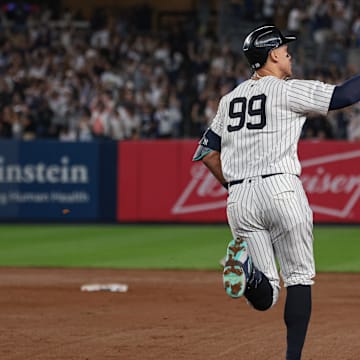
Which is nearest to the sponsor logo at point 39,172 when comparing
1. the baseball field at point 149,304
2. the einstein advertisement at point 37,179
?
the einstein advertisement at point 37,179

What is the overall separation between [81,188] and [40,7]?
11527 millimetres

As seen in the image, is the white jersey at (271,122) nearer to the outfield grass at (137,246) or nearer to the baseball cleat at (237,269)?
the baseball cleat at (237,269)

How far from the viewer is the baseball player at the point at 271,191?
19.2 feet

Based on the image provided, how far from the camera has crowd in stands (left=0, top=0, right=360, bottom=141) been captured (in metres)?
21.9

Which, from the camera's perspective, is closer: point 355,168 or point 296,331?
point 296,331

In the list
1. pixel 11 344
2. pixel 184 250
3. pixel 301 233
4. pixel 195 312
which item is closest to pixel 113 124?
pixel 184 250

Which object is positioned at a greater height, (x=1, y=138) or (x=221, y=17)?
(x=221, y=17)

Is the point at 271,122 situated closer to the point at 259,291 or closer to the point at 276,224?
the point at 276,224

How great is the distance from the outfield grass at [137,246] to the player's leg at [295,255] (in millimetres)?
7577

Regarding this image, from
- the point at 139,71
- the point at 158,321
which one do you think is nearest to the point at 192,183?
the point at 139,71

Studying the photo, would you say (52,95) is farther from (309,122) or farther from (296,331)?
(296,331)

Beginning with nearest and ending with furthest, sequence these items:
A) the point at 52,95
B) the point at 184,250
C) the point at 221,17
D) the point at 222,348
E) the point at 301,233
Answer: the point at 301,233
the point at 222,348
the point at 184,250
the point at 52,95
the point at 221,17

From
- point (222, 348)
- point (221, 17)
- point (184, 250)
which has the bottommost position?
point (184, 250)

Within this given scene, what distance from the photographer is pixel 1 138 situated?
68.9 ft
